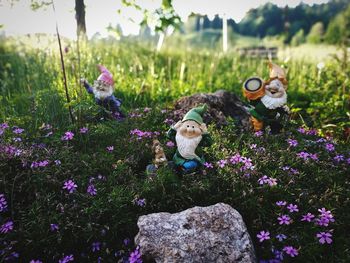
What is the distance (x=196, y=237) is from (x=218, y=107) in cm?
264

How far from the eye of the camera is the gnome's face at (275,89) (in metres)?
4.34

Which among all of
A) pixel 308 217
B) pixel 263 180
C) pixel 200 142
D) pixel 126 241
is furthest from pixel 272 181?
pixel 126 241

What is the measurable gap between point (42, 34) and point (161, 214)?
5695 millimetres

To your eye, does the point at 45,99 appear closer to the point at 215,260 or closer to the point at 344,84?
the point at 215,260

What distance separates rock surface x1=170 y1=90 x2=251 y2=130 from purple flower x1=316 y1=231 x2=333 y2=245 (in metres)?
1.96

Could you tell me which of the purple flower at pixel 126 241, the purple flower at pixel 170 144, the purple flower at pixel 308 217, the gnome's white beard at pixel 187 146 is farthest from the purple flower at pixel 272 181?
the purple flower at pixel 126 241

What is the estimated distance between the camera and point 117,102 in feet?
15.7

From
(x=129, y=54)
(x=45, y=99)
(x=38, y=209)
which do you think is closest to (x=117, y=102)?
(x=45, y=99)

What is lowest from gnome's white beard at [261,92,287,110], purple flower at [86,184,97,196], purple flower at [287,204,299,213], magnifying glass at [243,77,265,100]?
purple flower at [287,204,299,213]

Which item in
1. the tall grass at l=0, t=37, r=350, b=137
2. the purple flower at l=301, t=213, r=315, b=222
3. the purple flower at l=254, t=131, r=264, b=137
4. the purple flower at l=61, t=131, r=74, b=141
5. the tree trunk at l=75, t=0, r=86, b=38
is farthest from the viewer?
the tree trunk at l=75, t=0, r=86, b=38

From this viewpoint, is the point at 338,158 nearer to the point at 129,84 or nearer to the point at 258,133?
the point at 258,133

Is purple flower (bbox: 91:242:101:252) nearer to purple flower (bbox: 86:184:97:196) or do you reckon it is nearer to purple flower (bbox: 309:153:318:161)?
purple flower (bbox: 86:184:97:196)

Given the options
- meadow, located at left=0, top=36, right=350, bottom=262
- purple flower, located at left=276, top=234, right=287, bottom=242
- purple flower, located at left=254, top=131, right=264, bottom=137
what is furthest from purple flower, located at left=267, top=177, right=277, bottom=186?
purple flower, located at left=254, top=131, right=264, bottom=137

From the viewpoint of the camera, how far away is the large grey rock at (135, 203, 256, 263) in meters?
2.57
